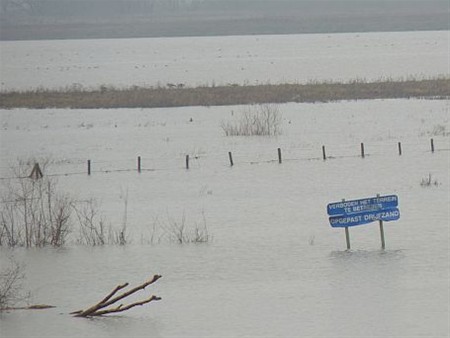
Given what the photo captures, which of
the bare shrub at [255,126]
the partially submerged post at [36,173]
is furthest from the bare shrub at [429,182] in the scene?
the bare shrub at [255,126]

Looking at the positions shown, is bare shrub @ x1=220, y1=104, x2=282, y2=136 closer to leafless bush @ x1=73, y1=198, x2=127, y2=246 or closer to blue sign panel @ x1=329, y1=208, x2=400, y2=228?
Answer: leafless bush @ x1=73, y1=198, x2=127, y2=246

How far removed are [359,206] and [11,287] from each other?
27.5ft

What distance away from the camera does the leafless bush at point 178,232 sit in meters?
31.2

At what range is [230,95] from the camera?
7919 centimetres

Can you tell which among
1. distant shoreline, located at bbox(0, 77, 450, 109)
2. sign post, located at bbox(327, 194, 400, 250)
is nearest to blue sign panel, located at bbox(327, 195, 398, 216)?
sign post, located at bbox(327, 194, 400, 250)

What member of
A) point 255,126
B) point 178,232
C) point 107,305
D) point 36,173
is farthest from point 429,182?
point 255,126

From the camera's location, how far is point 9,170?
46656mm

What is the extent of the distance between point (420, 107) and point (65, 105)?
23.9 metres

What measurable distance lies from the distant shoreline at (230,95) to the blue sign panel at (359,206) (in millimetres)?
45461

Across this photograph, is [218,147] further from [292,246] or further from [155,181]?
[292,246]

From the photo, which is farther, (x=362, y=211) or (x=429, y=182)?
(x=429, y=182)

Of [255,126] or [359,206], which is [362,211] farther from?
[255,126]

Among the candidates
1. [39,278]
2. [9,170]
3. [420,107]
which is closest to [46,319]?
[39,278]

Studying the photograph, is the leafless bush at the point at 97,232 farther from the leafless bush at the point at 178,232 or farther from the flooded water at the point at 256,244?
the leafless bush at the point at 178,232
